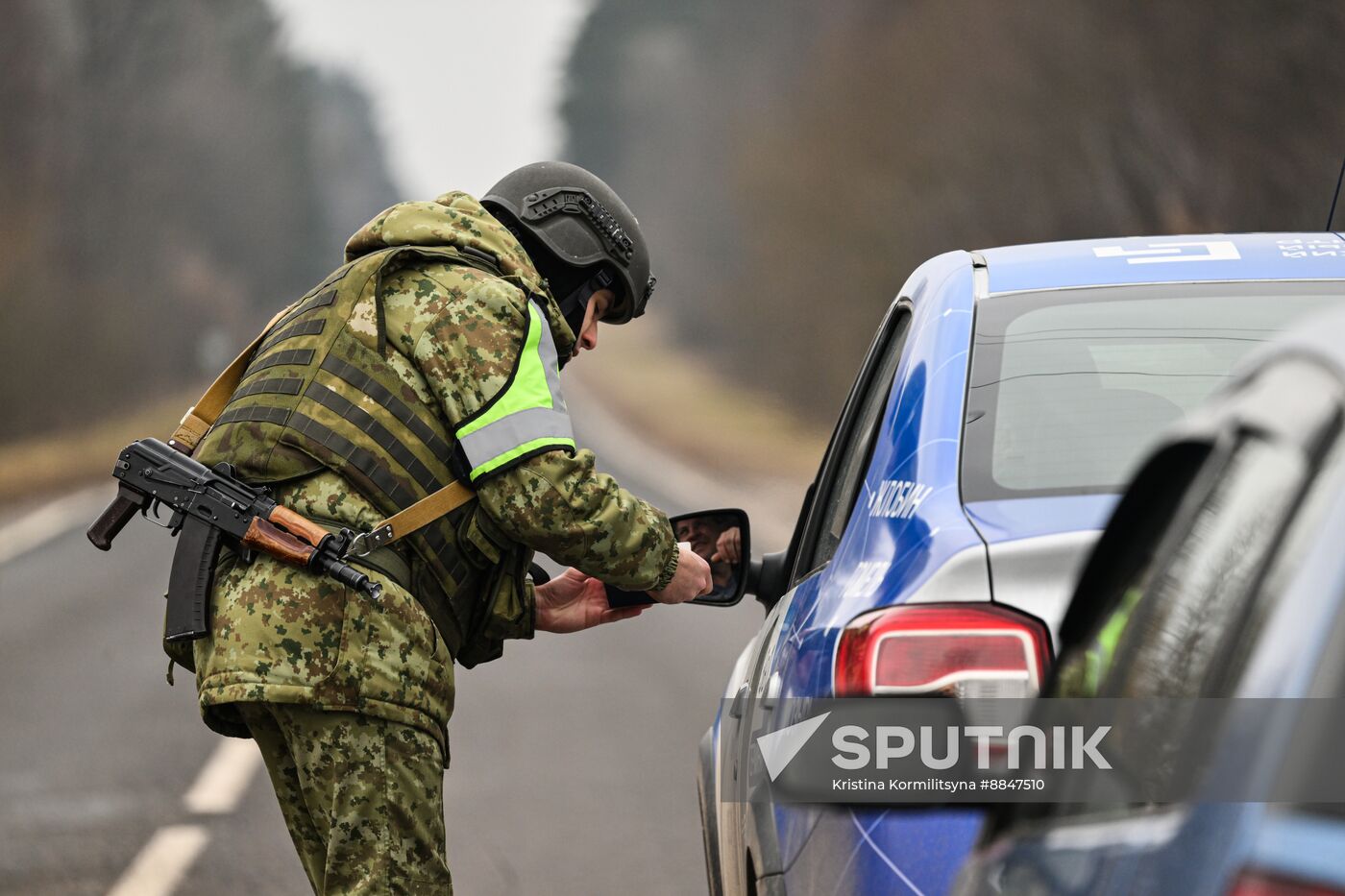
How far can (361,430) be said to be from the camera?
331 cm

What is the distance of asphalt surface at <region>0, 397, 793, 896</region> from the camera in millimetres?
6035

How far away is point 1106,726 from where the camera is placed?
156 centimetres

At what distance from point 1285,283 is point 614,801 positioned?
442 centimetres

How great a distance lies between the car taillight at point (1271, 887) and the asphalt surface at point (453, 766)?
4.72 meters

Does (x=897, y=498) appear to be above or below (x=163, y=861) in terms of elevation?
above

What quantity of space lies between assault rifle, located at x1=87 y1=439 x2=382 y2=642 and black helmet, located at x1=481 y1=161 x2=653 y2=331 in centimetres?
82

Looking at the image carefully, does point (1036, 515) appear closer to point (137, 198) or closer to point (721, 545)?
point (721, 545)

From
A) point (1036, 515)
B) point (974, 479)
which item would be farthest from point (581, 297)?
point (1036, 515)

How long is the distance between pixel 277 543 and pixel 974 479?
137cm

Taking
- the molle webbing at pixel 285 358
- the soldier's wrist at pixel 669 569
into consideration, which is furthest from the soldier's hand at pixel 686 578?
the molle webbing at pixel 285 358

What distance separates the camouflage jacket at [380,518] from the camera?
128 inches

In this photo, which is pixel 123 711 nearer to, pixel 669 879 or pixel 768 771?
pixel 669 879

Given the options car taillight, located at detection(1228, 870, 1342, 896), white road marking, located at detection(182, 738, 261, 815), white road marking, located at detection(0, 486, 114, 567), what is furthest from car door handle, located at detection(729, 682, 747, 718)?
white road marking, located at detection(0, 486, 114, 567)

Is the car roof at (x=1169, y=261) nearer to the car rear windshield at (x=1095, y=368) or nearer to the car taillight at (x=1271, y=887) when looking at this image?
the car rear windshield at (x=1095, y=368)
